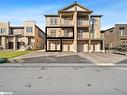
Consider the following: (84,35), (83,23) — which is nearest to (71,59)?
(84,35)

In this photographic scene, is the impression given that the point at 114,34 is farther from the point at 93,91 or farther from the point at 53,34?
the point at 93,91

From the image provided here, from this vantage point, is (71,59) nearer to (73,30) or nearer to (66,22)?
(73,30)

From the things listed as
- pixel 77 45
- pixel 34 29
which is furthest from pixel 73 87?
pixel 34 29

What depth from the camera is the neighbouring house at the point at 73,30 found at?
42.0 m

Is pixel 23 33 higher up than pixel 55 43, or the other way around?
pixel 23 33

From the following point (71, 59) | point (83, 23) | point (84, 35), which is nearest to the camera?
point (71, 59)

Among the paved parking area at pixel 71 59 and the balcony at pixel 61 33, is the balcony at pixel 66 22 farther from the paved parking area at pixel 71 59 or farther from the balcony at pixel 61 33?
the paved parking area at pixel 71 59

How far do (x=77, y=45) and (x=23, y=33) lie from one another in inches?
978

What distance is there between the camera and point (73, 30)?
42469mm

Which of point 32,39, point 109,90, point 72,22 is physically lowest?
point 109,90

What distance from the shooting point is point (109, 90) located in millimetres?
6883

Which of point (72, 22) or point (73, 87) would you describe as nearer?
point (73, 87)

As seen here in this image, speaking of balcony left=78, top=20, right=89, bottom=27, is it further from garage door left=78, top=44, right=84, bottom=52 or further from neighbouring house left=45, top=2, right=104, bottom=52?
garage door left=78, top=44, right=84, bottom=52

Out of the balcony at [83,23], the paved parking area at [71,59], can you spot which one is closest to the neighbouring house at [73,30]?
the balcony at [83,23]
